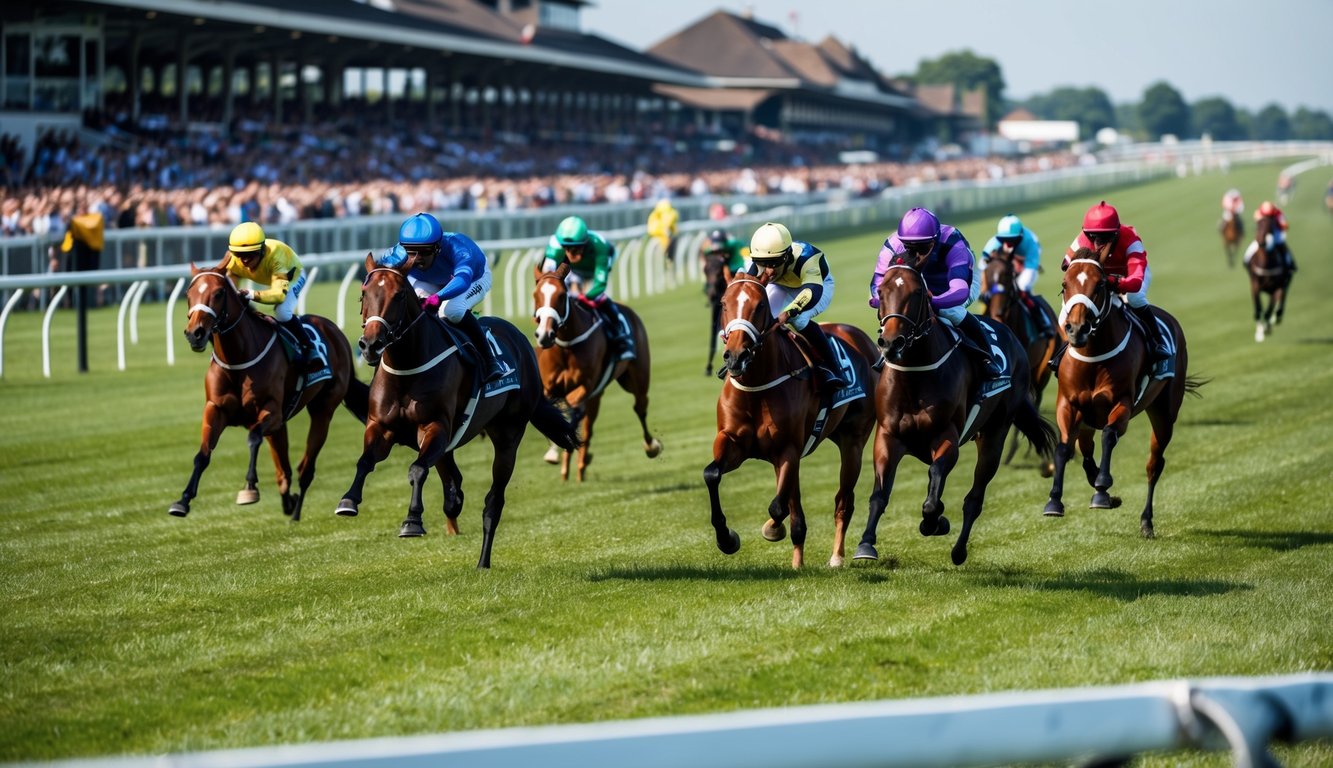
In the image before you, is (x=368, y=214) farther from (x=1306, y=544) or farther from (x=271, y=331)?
(x=1306, y=544)

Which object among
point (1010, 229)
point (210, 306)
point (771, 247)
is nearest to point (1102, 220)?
point (771, 247)

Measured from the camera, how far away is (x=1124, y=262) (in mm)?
9148

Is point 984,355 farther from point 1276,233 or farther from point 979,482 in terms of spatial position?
point 1276,233

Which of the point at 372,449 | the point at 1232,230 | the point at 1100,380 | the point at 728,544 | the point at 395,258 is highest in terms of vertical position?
the point at 395,258

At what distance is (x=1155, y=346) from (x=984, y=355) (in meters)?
1.66

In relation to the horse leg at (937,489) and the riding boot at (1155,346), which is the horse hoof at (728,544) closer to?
the horse leg at (937,489)

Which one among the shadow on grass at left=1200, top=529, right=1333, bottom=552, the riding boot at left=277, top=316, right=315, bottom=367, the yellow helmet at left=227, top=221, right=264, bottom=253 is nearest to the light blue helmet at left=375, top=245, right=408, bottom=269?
the yellow helmet at left=227, top=221, right=264, bottom=253

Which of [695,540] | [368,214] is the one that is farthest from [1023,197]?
[695,540]

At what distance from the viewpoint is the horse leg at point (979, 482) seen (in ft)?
26.0

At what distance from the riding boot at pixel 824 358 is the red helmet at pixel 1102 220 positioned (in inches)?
75.3

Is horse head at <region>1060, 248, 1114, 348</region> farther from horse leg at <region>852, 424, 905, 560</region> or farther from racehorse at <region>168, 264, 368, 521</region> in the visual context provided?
racehorse at <region>168, 264, 368, 521</region>

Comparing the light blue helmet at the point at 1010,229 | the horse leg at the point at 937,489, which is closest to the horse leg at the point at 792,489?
the horse leg at the point at 937,489

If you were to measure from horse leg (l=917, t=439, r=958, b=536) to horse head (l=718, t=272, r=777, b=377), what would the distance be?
109 cm

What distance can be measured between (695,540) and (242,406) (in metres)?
2.76
